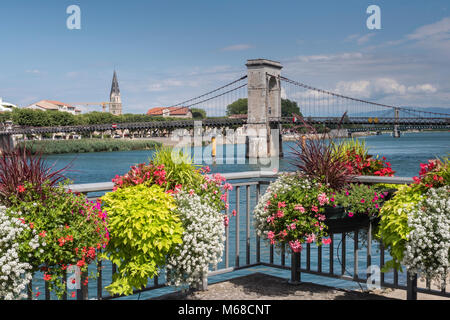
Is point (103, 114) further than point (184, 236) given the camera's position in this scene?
Yes

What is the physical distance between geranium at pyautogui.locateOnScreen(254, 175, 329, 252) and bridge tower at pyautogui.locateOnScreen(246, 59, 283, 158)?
6667 cm

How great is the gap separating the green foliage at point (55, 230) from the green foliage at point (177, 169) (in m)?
0.88

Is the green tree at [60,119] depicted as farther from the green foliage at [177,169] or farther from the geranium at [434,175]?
the geranium at [434,175]

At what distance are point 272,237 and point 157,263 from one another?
3.83 feet

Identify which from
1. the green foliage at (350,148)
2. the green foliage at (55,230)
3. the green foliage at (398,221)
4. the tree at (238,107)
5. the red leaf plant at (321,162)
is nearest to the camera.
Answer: the green foliage at (55,230)

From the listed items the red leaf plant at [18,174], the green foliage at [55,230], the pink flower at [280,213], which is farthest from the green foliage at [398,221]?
the red leaf plant at [18,174]

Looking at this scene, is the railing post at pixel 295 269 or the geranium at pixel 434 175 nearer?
the geranium at pixel 434 175

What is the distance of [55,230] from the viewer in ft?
11.9

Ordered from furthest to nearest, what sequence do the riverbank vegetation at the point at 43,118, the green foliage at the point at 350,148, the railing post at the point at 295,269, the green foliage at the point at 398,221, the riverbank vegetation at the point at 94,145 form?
the riverbank vegetation at the point at 43,118 → the riverbank vegetation at the point at 94,145 → the railing post at the point at 295,269 → the green foliage at the point at 350,148 → the green foliage at the point at 398,221

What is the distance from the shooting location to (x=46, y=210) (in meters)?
3.69

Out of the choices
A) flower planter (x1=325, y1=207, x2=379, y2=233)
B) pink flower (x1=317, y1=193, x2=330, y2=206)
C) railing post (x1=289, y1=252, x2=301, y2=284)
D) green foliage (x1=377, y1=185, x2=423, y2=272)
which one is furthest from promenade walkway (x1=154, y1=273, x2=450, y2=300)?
pink flower (x1=317, y1=193, x2=330, y2=206)

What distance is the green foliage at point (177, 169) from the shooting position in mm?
4566
